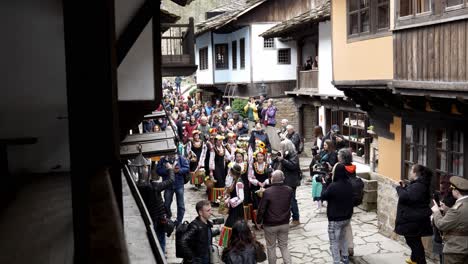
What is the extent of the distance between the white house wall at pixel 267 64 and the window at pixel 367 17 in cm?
1577

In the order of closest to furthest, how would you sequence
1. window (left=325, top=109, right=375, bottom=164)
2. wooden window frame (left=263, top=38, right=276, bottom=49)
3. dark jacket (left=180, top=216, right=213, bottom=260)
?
1. dark jacket (left=180, top=216, right=213, bottom=260)
2. window (left=325, top=109, right=375, bottom=164)
3. wooden window frame (left=263, top=38, right=276, bottom=49)

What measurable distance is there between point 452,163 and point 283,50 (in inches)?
769

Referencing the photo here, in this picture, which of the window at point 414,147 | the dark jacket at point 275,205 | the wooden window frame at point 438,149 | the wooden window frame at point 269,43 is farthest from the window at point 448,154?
the wooden window frame at point 269,43

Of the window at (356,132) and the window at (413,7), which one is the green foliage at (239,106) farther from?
the window at (413,7)

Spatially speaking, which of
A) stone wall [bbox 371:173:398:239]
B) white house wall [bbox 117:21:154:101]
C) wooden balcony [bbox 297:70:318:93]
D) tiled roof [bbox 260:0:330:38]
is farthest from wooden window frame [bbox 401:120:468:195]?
wooden balcony [bbox 297:70:318:93]

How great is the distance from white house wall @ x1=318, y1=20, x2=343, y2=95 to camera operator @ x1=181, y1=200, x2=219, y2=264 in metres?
13.2

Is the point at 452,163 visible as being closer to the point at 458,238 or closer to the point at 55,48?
the point at 458,238

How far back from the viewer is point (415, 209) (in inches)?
326

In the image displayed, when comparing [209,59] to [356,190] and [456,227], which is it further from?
[456,227]

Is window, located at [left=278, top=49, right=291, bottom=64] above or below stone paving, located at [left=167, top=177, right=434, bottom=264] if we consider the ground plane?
above

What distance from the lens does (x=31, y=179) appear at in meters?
6.50

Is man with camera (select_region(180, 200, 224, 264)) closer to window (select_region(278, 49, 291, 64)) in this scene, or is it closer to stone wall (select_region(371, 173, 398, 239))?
stone wall (select_region(371, 173, 398, 239))

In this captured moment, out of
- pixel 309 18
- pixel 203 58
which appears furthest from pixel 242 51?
pixel 309 18

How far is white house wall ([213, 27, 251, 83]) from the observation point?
29.3 meters
